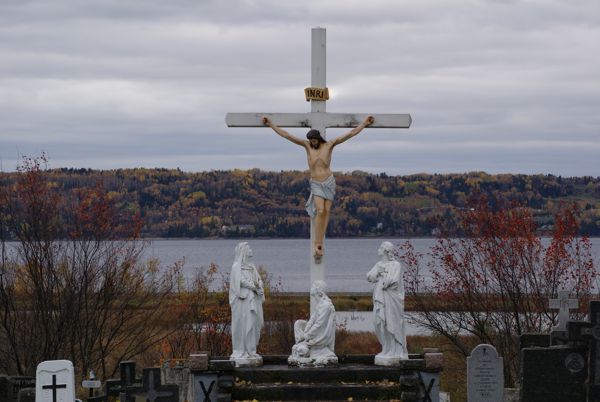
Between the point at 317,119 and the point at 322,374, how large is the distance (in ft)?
14.6

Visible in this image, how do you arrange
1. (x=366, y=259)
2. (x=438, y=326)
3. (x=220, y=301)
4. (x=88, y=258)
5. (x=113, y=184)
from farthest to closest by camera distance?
(x=366, y=259) < (x=113, y=184) < (x=220, y=301) < (x=438, y=326) < (x=88, y=258)

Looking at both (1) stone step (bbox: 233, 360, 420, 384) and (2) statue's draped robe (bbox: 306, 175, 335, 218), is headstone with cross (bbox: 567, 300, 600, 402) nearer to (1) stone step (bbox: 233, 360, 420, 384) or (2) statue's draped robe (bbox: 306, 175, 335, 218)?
(1) stone step (bbox: 233, 360, 420, 384)

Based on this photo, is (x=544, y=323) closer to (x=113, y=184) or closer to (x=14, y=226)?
(x=14, y=226)

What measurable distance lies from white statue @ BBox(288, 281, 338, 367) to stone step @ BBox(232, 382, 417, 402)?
73cm

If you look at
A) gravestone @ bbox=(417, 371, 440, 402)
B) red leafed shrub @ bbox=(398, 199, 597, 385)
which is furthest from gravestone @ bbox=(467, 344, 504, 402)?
red leafed shrub @ bbox=(398, 199, 597, 385)

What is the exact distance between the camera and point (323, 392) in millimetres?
19922

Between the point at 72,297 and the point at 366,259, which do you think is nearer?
the point at 72,297

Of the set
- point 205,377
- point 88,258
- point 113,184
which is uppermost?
point 113,184

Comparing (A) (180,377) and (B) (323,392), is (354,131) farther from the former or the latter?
(A) (180,377)

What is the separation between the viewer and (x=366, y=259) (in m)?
129

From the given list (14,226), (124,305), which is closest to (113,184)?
(124,305)

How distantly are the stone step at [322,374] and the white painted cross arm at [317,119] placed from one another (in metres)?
4.26

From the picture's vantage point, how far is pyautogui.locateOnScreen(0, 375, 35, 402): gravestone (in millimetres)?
20188

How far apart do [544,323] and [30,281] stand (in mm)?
11674
